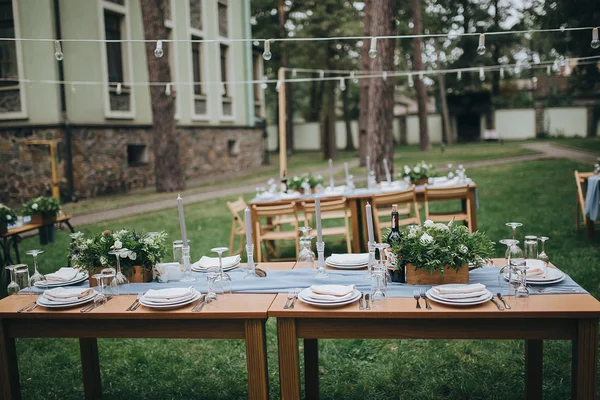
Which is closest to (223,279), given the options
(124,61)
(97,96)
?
(97,96)

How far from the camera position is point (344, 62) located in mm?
25125

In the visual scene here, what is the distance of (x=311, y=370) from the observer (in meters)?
3.48

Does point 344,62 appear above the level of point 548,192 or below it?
above

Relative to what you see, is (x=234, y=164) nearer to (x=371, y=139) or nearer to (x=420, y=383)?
(x=371, y=139)

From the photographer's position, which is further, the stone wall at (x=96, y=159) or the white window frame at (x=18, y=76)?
the stone wall at (x=96, y=159)

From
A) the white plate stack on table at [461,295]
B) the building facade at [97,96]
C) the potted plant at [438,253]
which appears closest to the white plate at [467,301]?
the white plate stack on table at [461,295]

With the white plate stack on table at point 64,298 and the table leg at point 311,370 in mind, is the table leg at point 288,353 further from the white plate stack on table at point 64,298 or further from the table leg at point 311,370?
the white plate stack on table at point 64,298

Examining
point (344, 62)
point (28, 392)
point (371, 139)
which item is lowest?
point (28, 392)

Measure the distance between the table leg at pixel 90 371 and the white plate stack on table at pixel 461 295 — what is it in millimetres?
2273

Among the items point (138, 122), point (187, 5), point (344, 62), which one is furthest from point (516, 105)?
point (138, 122)

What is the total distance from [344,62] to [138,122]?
12.7 m

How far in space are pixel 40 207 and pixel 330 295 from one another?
5.42m

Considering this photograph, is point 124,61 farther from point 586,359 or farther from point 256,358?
point 586,359

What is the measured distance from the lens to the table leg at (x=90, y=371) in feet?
11.9
